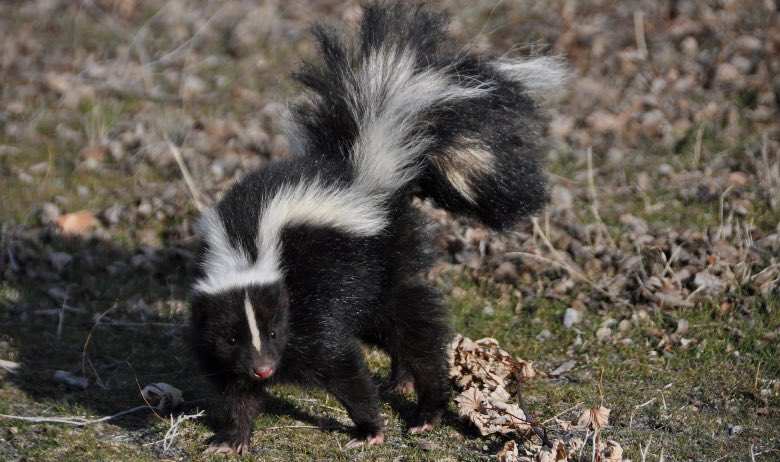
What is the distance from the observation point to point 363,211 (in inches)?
195

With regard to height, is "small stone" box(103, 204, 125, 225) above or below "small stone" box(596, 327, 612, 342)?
above

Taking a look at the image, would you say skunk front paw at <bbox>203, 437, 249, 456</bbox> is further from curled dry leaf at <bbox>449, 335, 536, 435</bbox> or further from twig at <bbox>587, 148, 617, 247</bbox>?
twig at <bbox>587, 148, 617, 247</bbox>

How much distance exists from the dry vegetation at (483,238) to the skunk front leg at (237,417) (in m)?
0.14

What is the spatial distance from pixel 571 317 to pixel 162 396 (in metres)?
2.59

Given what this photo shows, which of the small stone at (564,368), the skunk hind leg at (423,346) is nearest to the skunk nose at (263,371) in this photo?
the skunk hind leg at (423,346)

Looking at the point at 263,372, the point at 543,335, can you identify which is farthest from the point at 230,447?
the point at 543,335

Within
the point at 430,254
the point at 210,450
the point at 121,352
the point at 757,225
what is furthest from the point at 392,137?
the point at 757,225

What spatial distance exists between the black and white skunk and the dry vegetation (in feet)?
1.22

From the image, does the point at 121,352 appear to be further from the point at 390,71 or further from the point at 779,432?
the point at 779,432

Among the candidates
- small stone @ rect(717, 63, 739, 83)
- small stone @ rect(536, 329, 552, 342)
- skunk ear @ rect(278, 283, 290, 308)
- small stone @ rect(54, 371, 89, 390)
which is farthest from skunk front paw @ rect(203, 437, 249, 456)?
small stone @ rect(717, 63, 739, 83)

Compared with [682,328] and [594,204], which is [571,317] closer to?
[682,328]

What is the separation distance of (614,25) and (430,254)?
18.3ft

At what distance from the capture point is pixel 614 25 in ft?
33.0

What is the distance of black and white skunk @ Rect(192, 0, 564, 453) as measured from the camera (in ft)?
15.4
